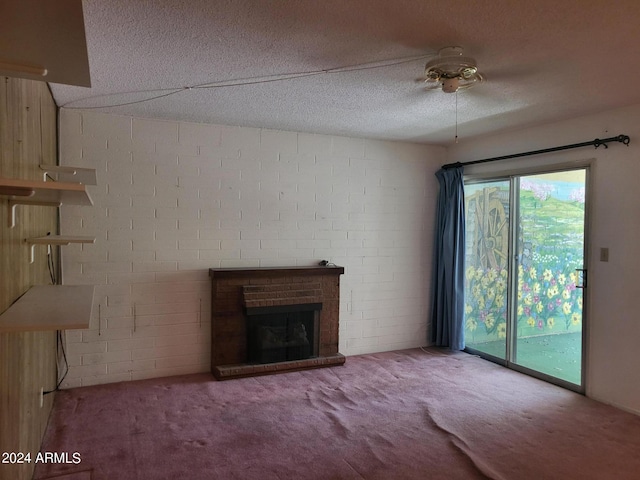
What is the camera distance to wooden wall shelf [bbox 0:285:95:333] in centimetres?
155

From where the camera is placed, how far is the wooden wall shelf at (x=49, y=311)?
1.55 m

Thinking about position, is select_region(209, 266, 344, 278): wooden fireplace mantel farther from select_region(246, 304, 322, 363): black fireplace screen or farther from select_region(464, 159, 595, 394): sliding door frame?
select_region(464, 159, 595, 394): sliding door frame

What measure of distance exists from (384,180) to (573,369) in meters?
2.55

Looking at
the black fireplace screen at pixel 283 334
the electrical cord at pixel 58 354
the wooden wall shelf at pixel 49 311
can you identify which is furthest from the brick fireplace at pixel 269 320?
the wooden wall shelf at pixel 49 311

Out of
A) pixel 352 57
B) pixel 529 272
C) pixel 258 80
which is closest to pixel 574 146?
pixel 529 272

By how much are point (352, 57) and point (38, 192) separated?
1.69 meters

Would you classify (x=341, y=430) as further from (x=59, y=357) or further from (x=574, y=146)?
(x=574, y=146)

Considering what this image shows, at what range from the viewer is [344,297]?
190 inches

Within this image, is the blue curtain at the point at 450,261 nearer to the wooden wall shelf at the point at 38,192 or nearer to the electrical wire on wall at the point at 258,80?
the electrical wire on wall at the point at 258,80

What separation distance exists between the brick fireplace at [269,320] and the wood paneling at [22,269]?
142 centimetres

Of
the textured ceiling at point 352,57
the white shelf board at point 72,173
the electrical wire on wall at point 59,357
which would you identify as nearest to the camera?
the textured ceiling at point 352,57

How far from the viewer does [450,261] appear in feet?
16.4

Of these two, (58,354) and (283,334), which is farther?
(283,334)

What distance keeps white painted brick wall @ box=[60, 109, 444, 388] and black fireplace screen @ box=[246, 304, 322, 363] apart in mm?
437
